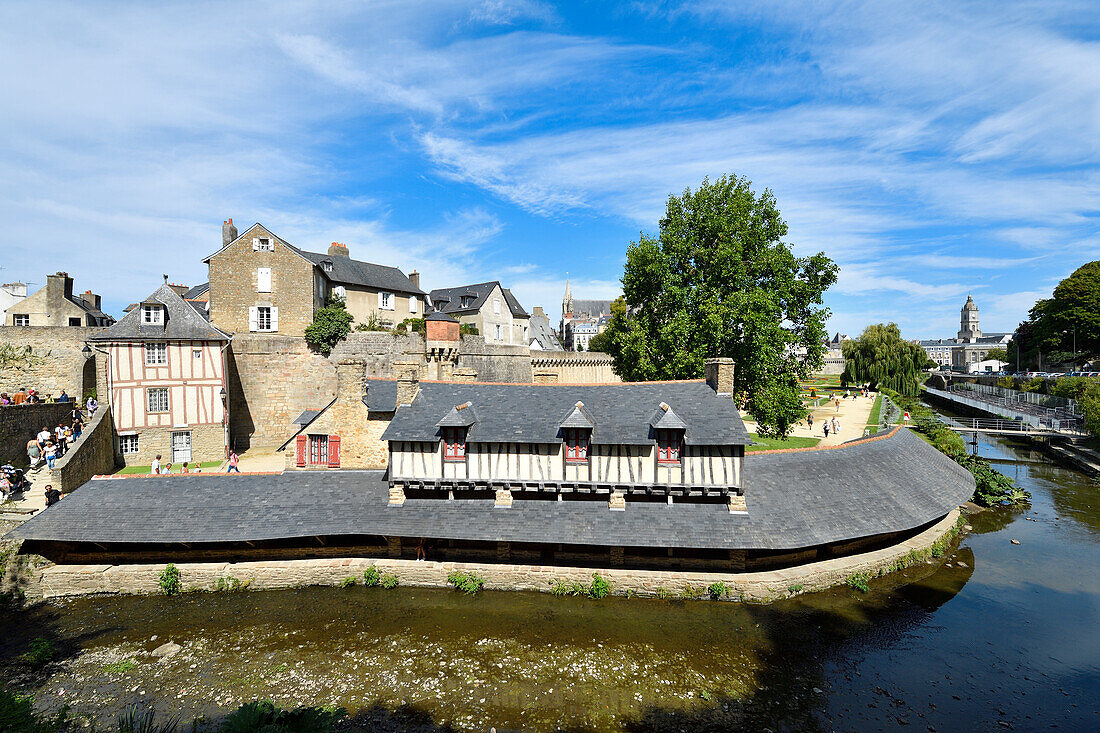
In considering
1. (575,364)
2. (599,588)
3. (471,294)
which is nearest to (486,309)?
(471,294)

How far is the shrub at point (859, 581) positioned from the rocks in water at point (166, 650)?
51.7 feet

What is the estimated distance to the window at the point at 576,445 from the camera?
13.0 m

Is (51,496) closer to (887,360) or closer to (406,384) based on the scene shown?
(406,384)

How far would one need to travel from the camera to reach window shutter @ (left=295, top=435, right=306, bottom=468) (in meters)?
15.0

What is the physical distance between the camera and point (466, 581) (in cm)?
1245

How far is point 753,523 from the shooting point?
12062 mm

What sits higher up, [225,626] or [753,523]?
[753,523]

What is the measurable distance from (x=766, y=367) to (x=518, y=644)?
46.8ft

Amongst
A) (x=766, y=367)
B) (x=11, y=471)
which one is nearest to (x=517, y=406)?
(x=766, y=367)

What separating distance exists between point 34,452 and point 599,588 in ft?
66.1

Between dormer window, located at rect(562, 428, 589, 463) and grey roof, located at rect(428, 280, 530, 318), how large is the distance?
2585cm

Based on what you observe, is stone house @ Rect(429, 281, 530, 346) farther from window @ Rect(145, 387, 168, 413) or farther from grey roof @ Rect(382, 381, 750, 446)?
grey roof @ Rect(382, 381, 750, 446)

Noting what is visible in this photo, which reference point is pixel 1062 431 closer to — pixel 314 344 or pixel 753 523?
pixel 753 523

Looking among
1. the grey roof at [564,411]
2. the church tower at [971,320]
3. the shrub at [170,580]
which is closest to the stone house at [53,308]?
the shrub at [170,580]
